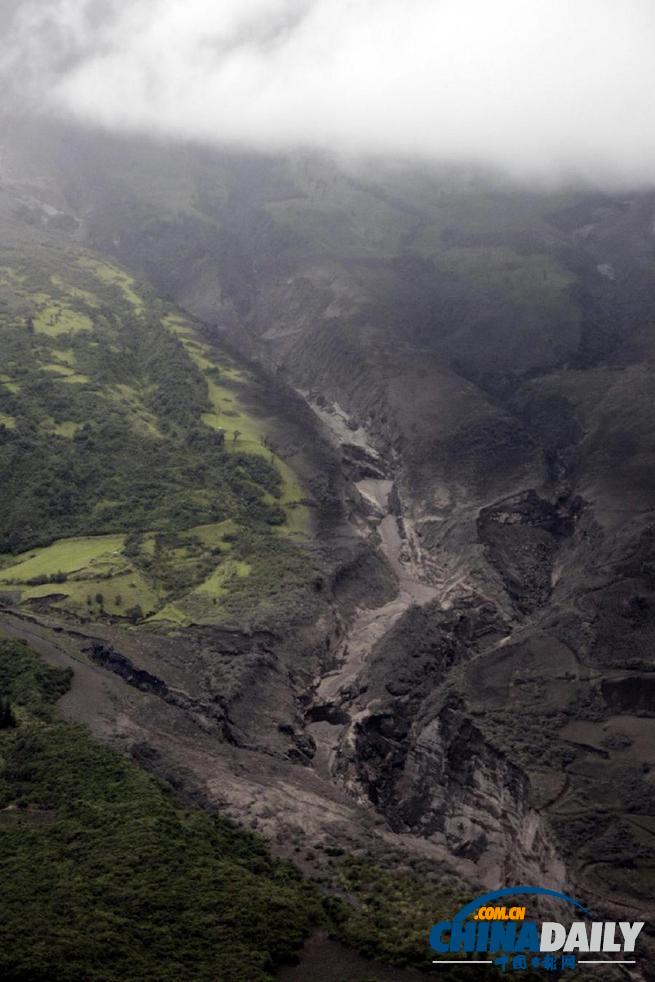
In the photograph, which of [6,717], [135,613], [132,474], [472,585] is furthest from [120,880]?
[132,474]

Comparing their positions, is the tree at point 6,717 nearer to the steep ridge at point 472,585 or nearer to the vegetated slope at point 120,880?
the vegetated slope at point 120,880

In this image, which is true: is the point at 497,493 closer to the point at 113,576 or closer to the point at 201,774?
the point at 113,576

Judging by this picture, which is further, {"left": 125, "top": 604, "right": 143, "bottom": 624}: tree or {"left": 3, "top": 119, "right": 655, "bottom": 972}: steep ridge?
{"left": 125, "top": 604, "right": 143, "bottom": 624}: tree

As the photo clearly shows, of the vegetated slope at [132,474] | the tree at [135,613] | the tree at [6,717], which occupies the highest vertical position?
the vegetated slope at [132,474]

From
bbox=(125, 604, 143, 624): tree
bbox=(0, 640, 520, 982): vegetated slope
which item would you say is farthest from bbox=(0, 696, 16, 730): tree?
bbox=(125, 604, 143, 624): tree

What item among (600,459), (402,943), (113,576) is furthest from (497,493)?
(402,943)

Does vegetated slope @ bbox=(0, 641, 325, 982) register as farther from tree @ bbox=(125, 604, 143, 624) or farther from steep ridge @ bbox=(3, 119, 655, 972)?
tree @ bbox=(125, 604, 143, 624)

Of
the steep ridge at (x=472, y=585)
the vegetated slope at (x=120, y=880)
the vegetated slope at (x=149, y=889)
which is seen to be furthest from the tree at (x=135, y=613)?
the vegetated slope at (x=149, y=889)

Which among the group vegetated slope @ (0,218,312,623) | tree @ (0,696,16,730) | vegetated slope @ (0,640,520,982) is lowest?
vegetated slope @ (0,640,520,982)
